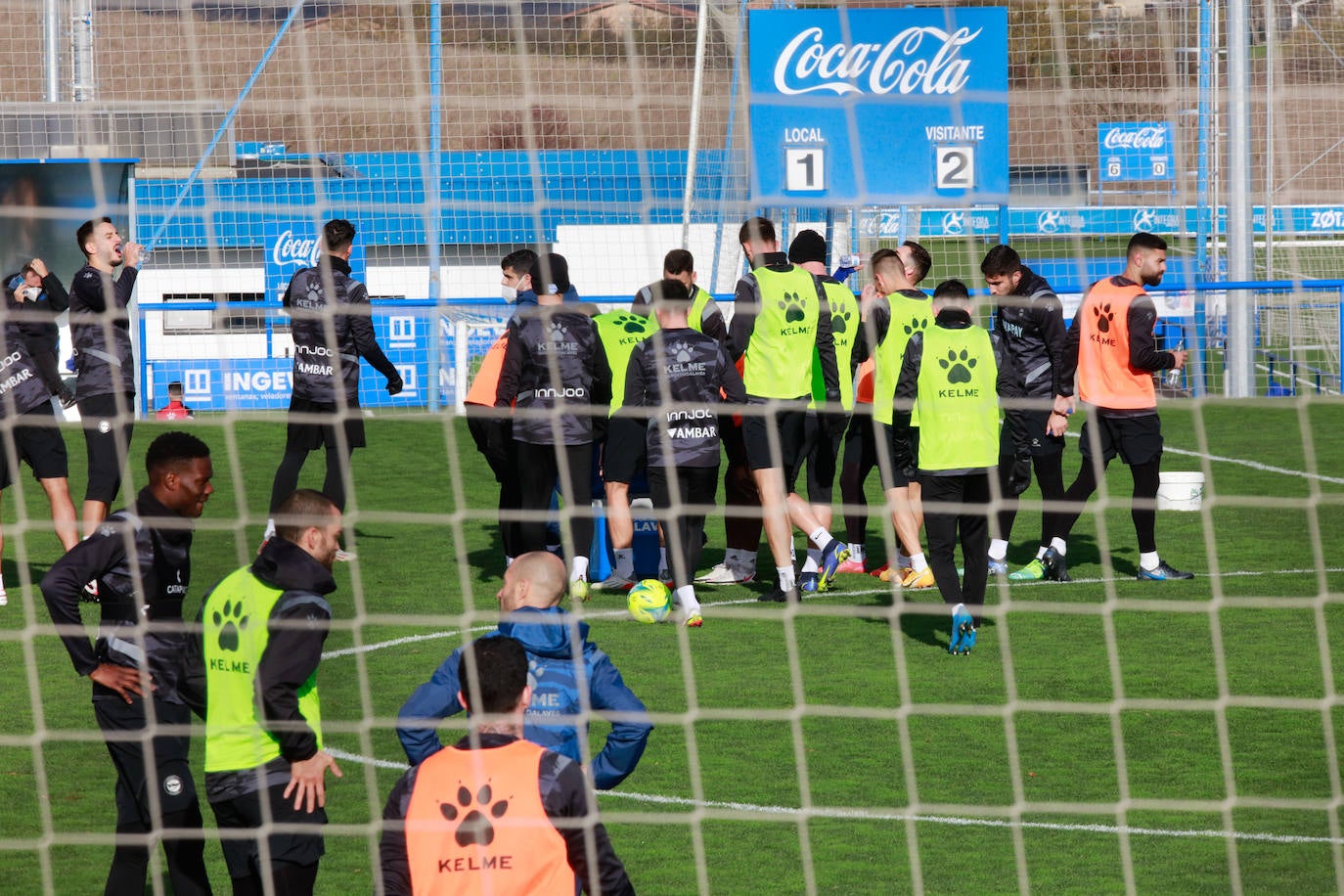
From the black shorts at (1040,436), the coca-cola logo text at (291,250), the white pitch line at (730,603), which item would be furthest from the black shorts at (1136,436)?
the coca-cola logo text at (291,250)

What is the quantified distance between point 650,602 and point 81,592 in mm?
3602

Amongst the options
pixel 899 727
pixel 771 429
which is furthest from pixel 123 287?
pixel 899 727

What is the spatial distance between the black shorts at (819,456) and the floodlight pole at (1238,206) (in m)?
2.50

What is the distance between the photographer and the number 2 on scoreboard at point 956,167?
14.8m

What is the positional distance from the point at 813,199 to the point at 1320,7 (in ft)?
25.3

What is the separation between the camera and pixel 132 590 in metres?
4.44

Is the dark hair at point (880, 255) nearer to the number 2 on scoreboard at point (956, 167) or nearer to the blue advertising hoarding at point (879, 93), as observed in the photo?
the number 2 on scoreboard at point (956, 167)

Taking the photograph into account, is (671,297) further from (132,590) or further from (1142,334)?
(132,590)

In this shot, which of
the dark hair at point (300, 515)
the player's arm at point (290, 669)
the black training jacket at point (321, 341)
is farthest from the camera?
the black training jacket at point (321, 341)

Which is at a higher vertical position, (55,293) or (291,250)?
(291,250)

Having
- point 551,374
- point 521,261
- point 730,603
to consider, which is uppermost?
point 521,261

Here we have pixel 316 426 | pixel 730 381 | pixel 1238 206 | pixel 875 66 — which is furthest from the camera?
pixel 875 66

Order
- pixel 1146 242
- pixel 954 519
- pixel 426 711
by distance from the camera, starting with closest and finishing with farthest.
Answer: pixel 426 711 < pixel 954 519 < pixel 1146 242

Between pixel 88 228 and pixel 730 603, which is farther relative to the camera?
pixel 730 603
